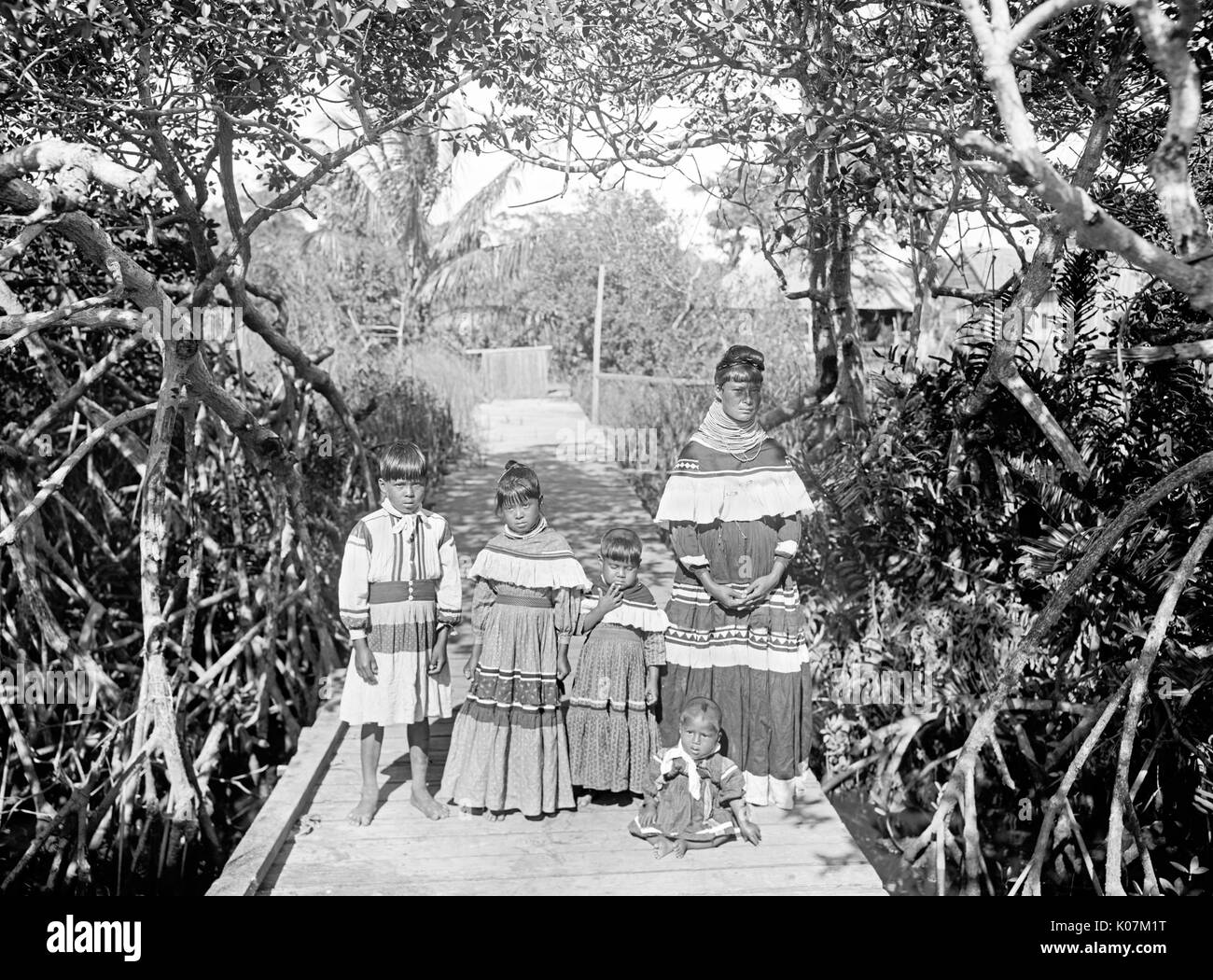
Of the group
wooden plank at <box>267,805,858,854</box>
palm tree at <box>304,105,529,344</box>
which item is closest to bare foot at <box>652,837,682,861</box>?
wooden plank at <box>267,805,858,854</box>

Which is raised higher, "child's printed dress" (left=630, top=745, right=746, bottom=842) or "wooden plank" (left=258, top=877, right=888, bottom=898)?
"child's printed dress" (left=630, top=745, right=746, bottom=842)

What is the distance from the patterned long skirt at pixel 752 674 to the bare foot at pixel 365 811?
1226 millimetres

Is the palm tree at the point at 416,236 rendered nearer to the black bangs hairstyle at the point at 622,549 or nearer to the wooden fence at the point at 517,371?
the wooden fence at the point at 517,371

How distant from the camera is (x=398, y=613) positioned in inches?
167

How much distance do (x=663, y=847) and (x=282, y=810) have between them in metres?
1.50

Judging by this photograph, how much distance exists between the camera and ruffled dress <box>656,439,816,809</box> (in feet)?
13.9

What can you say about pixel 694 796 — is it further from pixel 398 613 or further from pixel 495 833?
pixel 398 613

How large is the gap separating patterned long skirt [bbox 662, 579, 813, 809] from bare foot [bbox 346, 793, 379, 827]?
4.02ft

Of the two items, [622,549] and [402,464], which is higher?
[402,464]

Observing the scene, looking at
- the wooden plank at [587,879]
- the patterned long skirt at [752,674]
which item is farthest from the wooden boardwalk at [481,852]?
the patterned long skirt at [752,674]

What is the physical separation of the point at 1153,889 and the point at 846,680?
2.13 meters

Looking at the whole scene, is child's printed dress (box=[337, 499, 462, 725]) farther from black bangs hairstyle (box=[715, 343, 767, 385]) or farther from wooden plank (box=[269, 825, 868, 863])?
black bangs hairstyle (box=[715, 343, 767, 385])

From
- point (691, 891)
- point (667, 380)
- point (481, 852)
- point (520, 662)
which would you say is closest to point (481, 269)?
point (667, 380)

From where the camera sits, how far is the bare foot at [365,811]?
14.2ft
